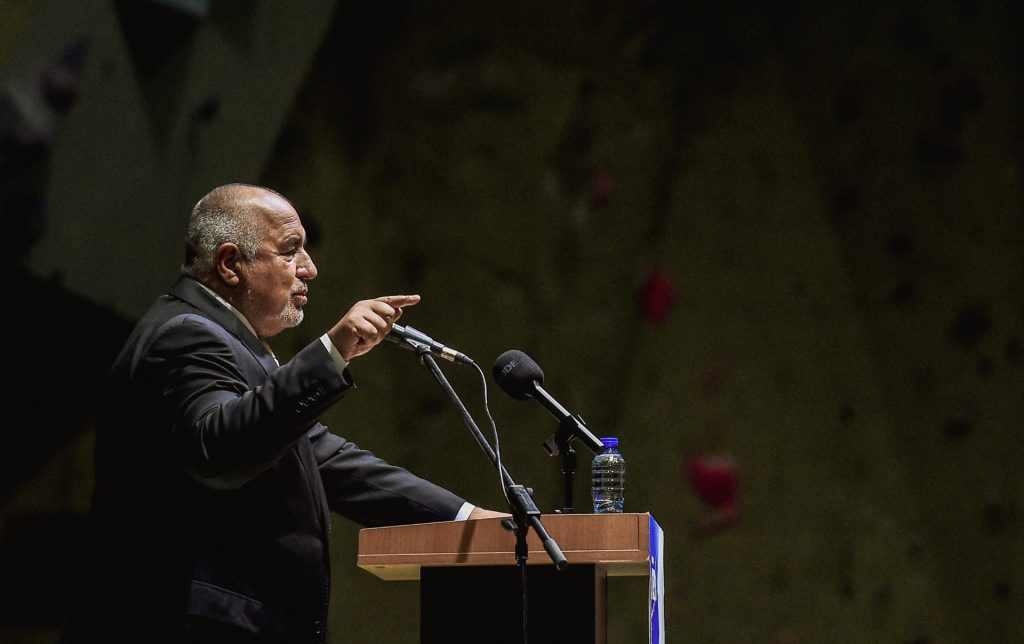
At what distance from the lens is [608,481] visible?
284cm

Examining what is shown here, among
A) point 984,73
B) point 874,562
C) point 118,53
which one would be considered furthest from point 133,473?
point 984,73

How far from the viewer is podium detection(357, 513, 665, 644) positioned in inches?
80.5

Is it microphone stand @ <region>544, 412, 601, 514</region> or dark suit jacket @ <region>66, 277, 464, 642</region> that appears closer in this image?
dark suit jacket @ <region>66, 277, 464, 642</region>

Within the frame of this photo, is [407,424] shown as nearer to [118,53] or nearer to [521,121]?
[521,121]

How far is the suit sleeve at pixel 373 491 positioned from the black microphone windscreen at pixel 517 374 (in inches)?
17.4

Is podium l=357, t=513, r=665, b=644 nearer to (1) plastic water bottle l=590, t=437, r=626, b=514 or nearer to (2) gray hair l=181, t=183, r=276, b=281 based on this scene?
(1) plastic water bottle l=590, t=437, r=626, b=514

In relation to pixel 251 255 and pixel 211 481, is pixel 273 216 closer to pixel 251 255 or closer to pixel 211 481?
pixel 251 255

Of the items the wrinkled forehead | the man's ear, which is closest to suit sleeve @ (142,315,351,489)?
the man's ear

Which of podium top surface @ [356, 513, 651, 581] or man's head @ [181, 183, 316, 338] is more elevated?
man's head @ [181, 183, 316, 338]

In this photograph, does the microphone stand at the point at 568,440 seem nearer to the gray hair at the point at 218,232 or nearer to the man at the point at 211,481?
the man at the point at 211,481

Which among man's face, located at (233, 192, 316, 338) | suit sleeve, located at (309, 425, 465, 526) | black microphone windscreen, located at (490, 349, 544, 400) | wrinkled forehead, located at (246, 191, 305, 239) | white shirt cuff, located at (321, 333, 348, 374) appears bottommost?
suit sleeve, located at (309, 425, 465, 526)

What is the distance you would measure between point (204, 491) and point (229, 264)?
0.49 metres

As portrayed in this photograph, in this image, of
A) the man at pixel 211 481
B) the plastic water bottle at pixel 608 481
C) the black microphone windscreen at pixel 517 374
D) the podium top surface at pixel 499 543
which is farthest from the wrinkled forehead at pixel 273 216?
the plastic water bottle at pixel 608 481

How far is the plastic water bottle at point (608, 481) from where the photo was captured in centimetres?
255
